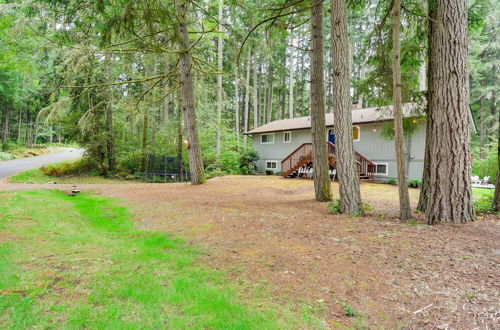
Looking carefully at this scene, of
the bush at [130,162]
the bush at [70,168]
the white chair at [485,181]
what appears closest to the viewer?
the white chair at [485,181]

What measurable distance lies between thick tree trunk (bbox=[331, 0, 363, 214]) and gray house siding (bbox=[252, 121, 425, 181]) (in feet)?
21.9

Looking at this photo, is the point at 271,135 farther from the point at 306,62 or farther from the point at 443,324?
the point at 443,324

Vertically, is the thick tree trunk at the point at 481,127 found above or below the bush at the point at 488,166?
above

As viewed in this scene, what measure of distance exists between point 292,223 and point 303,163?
37.5 feet

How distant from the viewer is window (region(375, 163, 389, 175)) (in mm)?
15203

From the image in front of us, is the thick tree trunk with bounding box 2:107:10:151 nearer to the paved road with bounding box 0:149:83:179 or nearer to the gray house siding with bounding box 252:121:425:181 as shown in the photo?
the paved road with bounding box 0:149:83:179

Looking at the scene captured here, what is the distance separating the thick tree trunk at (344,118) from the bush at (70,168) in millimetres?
16596

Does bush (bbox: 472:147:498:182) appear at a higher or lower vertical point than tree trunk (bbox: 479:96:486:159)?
lower

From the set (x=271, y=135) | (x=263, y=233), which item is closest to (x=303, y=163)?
(x=271, y=135)

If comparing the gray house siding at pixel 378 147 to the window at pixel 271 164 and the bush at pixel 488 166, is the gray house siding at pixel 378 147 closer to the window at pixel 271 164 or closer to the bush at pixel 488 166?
the window at pixel 271 164

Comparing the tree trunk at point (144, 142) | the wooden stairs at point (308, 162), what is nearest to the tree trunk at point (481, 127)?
the wooden stairs at point (308, 162)

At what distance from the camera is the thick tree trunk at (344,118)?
5.90 meters

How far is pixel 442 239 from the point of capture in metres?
4.05

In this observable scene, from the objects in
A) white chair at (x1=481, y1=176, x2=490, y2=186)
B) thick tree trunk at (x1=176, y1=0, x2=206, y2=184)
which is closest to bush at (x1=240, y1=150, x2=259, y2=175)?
thick tree trunk at (x1=176, y1=0, x2=206, y2=184)
